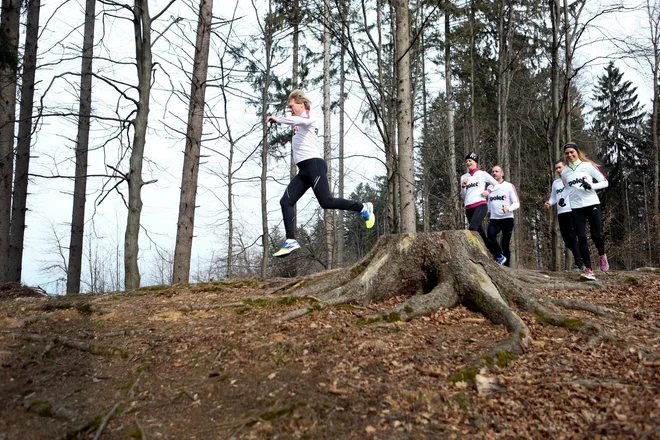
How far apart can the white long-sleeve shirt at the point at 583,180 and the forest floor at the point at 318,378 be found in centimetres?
285

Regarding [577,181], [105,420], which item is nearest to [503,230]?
[577,181]

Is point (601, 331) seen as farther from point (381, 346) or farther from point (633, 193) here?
point (633, 193)

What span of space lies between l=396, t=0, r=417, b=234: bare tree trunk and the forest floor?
1.75m

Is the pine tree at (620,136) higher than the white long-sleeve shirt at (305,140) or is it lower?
higher

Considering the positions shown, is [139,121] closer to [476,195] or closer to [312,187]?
[312,187]

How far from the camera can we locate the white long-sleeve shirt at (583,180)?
277 inches

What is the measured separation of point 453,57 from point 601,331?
19.2 m

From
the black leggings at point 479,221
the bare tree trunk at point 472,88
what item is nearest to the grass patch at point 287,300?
the black leggings at point 479,221

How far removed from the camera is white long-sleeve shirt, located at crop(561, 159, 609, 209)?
23.1ft

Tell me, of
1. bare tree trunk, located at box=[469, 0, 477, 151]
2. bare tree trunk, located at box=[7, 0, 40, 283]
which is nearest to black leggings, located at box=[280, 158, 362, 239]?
bare tree trunk, located at box=[7, 0, 40, 283]

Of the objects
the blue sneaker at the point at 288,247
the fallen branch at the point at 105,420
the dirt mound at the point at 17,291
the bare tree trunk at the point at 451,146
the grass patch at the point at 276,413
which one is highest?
the bare tree trunk at the point at 451,146

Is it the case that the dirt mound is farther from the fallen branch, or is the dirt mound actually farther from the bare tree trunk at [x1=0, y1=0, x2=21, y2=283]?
the fallen branch

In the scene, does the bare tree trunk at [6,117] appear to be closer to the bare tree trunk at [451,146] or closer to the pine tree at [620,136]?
the bare tree trunk at [451,146]

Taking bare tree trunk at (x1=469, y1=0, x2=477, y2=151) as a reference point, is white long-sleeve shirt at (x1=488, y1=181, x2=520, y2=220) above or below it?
below
